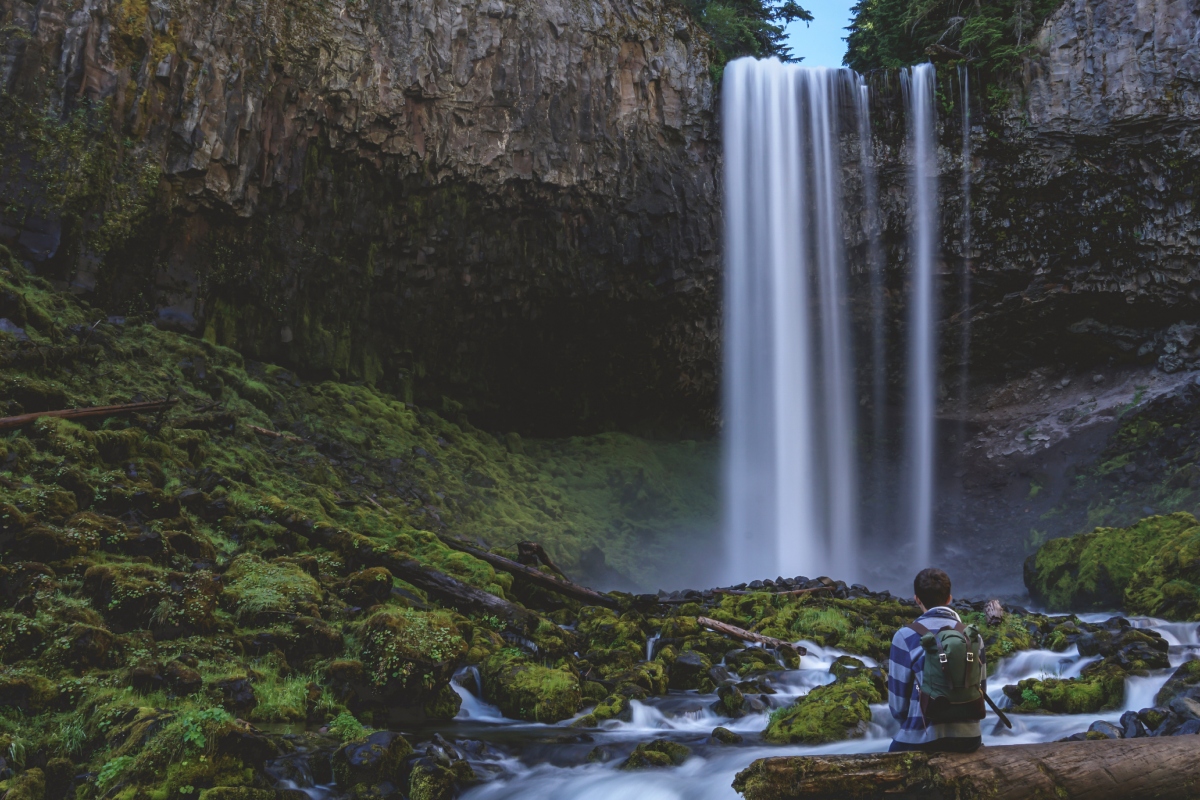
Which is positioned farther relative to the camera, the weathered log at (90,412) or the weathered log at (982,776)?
the weathered log at (90,412)

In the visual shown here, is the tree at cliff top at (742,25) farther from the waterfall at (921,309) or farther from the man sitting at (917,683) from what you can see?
the man sitting at (917,683)

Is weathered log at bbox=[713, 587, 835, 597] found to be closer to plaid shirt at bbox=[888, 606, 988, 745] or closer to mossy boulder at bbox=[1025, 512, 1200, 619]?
mossy boulder at bbox=[1025, 512, 1200, 619]

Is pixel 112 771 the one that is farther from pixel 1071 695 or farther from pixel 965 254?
pixel 965 254

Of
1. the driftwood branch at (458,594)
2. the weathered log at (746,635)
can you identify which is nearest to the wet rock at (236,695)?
the driftwood branch at (458,594)

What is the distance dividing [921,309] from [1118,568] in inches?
414

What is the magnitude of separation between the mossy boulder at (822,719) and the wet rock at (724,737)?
0.26 m

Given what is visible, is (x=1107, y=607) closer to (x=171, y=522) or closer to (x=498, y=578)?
(x=498, y=578)

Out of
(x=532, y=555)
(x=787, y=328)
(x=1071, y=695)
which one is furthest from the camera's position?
(x=787, y=328)

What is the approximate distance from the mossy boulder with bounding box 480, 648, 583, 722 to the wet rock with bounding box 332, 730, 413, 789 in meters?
1.73

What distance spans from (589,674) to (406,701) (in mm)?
2079

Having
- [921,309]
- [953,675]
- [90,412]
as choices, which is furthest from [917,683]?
[921,309]

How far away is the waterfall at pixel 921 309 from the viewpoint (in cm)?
2030

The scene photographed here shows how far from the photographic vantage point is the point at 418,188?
18.0 meters

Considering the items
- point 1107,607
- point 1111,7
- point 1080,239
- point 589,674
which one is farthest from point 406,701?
point 1111,7
